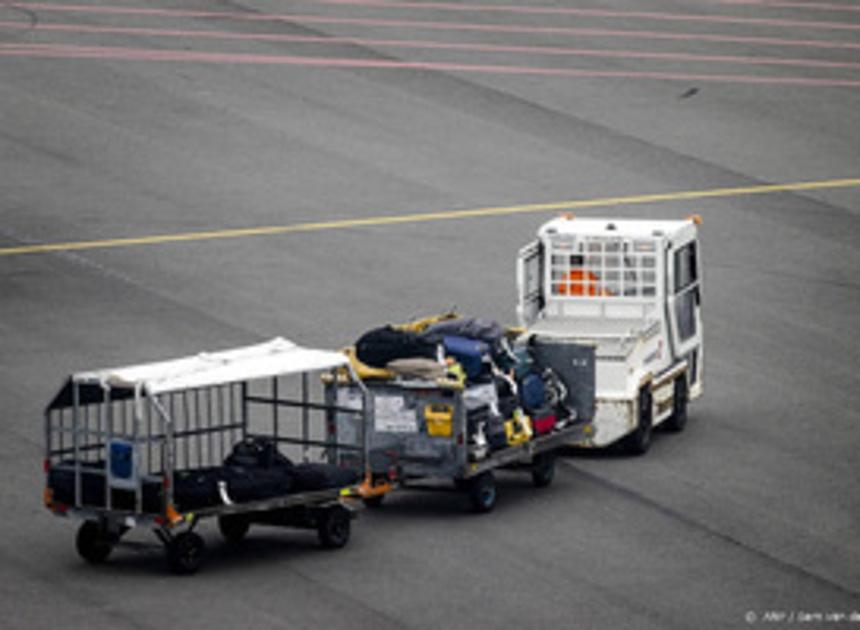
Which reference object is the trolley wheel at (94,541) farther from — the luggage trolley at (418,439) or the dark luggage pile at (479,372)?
the dark luggage pile at (479,372)

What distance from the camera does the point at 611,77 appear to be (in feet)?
155

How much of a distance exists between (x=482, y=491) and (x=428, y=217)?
48.3ft

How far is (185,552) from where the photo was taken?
2011 cm

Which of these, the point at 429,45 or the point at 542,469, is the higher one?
the point at 429,45

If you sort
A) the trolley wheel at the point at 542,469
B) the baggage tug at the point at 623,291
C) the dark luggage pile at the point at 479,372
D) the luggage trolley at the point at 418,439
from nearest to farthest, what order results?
the luggage trolley at the point at 418,439 < the dark luggage pile at the point at 479,372 < the trolley wheel at the point at 542,469 < the baggage tug at the point at 623,291

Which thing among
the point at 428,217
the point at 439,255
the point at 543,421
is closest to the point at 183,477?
the point at 543,421

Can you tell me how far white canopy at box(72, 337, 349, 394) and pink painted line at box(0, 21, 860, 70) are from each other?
26484 millimetres

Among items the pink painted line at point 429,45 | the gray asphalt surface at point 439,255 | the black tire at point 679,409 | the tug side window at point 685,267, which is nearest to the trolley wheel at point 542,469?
the gray asphalt surface at point 439,255

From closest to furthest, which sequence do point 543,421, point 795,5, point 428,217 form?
point 543,421 → point 428,217 → point 795,5

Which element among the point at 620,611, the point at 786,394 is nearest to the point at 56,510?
the point at 620,611

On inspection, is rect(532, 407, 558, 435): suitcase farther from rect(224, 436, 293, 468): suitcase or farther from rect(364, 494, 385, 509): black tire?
rect(224, 436, 293, 468): suitcase

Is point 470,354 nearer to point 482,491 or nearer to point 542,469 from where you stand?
point 482,491

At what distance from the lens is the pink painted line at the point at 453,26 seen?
1922 inches

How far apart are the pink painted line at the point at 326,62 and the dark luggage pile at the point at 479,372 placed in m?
22.1
